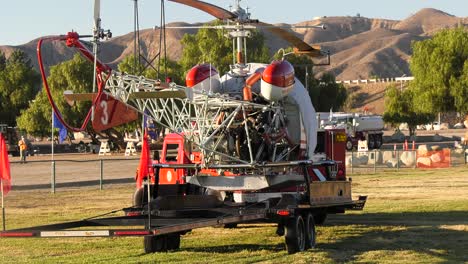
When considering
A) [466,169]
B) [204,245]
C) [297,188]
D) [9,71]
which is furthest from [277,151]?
[9,71]

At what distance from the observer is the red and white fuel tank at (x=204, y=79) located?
1812 centimetres

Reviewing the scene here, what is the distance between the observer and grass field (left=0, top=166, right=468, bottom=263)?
16.6 meters

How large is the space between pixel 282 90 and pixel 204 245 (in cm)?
334

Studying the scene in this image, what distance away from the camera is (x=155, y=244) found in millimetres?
17516

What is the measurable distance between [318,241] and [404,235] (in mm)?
1795

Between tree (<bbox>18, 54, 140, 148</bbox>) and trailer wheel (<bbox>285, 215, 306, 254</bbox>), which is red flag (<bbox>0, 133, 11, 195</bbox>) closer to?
trailer wheel (<bbox>285, 215, 306, 254</bbox>)

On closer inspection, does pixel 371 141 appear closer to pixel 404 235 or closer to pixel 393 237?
pixel 404 235

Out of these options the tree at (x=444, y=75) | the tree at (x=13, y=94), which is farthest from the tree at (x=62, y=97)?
the tree at (x=444, y=75)

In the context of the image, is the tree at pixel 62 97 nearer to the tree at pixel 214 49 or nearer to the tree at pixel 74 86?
the tree at pixel 74 86

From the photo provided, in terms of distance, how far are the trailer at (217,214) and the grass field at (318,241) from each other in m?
0.39

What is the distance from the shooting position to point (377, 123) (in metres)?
78.3

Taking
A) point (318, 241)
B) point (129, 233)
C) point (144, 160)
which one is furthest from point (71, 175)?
point (129, 233)

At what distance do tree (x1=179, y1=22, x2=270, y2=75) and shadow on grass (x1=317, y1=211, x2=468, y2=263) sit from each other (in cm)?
5867

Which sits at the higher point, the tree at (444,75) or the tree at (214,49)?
the tree at (214,49)
